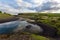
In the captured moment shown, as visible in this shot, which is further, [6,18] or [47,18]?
[6,18]

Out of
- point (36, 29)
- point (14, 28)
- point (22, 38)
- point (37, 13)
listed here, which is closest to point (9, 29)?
point (14, 28)

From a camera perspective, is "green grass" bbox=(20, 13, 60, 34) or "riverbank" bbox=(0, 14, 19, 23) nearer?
"green grass" bbox=(20, 13, 60, 34)

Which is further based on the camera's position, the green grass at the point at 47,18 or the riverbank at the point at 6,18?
the riverbank at the point at 6,18

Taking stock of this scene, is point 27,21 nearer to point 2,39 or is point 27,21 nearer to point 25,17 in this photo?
point 25,17

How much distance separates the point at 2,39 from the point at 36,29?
1675 millimetres

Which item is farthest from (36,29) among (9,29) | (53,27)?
(9,29)

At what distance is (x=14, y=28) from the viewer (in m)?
7.20

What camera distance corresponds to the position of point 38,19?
7.71 m

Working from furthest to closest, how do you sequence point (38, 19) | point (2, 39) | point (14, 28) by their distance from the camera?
point (38, 19) → point (14, 28) → point (2, 39)

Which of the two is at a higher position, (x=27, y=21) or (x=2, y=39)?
(x=27, y=21)

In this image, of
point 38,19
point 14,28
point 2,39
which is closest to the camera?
point 2,39

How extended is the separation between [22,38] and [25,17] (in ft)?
4.36

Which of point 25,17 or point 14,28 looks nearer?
point 14,28

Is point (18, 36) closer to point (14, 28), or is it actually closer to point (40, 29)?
point (14, 28)
